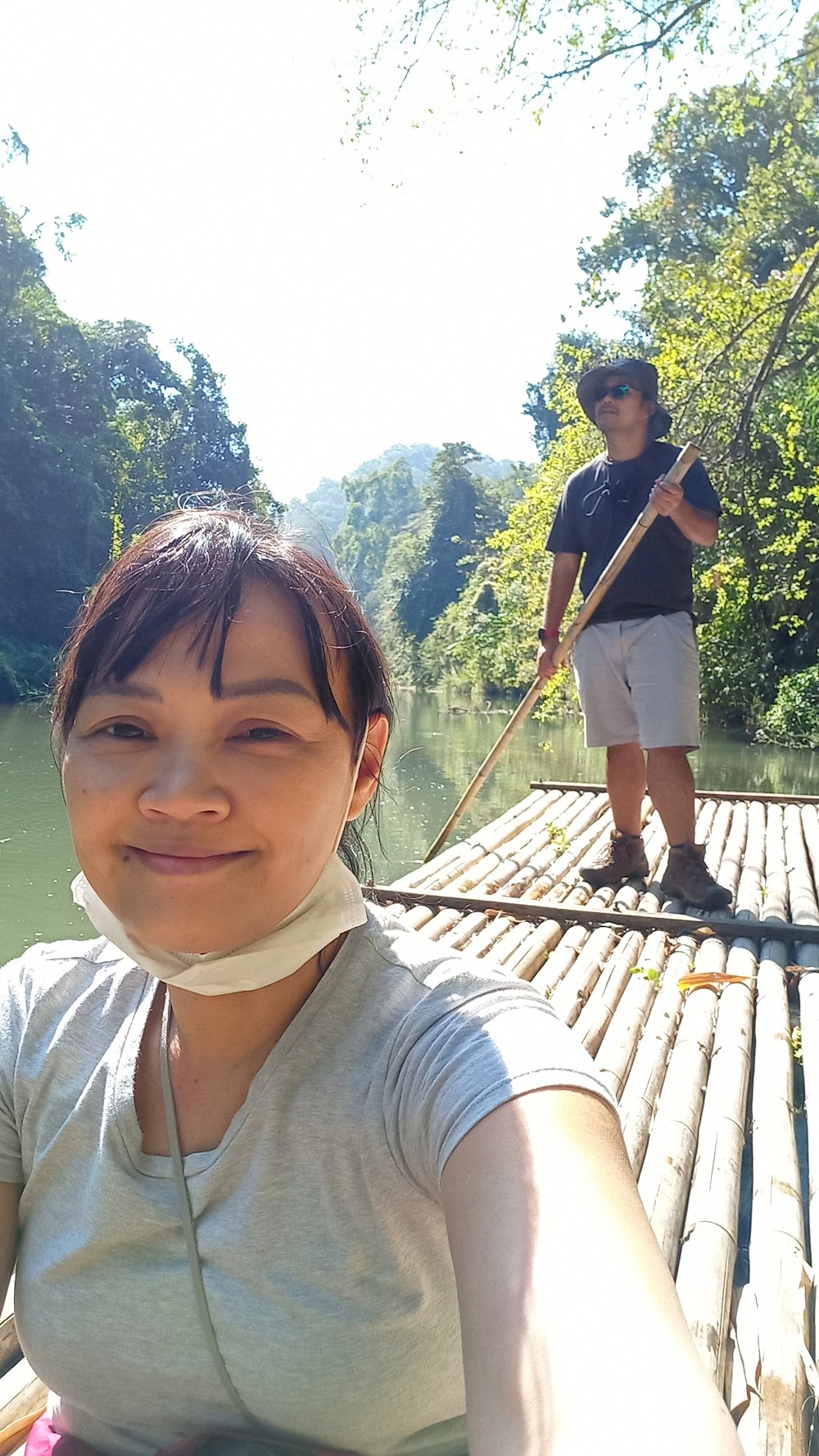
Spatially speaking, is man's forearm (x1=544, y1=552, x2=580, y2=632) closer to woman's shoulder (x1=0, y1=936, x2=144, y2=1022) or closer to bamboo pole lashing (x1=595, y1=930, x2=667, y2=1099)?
bamboo pole lashing (x1=595, y1=930, x2=667, y2=1099)

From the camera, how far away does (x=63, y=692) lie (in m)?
0.92

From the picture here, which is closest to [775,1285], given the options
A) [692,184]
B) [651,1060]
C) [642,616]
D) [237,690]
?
[651,1060]

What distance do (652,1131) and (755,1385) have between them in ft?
1.88

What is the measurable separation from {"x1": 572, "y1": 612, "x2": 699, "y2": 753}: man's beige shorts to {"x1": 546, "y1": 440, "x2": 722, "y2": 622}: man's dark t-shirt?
0.17 ft

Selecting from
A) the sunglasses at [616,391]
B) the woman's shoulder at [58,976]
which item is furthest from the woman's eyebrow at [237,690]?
the sunglasses at [616,391]

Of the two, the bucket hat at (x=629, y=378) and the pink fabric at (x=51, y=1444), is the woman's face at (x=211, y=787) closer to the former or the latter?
the pink fabric at (x=51, y=1444)

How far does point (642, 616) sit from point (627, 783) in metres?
0.55

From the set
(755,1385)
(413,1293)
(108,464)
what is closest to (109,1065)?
(413,1293)

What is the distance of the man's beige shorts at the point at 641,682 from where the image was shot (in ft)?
10.3

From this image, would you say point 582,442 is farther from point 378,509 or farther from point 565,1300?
point 378,509

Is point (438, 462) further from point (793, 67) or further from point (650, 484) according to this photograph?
point (650, 484)

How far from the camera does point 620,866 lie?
11.3 ft

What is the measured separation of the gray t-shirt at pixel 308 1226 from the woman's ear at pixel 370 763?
0.50 ft

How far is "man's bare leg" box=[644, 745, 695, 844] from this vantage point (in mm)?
3164
